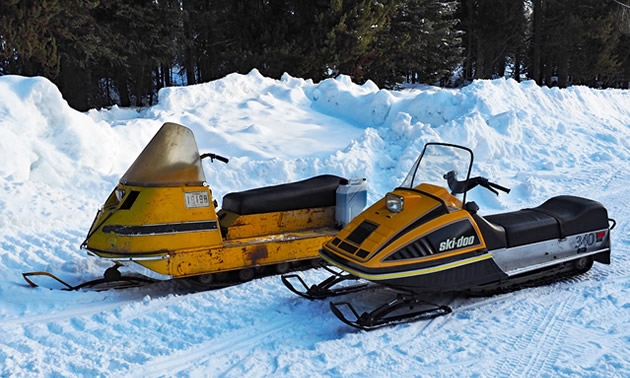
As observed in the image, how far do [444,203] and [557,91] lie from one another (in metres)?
10.3

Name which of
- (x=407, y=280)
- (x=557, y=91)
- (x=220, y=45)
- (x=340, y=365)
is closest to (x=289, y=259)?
(x=407, y=280)

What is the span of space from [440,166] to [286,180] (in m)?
4.12

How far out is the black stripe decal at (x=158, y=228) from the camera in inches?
176

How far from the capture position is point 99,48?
49.1 ft

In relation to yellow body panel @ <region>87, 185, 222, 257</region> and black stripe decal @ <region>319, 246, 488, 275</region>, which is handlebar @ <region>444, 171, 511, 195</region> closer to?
black stripe decal @ <region>319, 246, 488, 275</region>

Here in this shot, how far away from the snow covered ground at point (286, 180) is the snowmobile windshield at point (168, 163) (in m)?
1.00

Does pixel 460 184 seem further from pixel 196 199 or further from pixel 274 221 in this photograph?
pixel 196 199

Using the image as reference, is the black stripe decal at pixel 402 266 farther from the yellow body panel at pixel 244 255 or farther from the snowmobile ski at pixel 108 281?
the snowmobile ski at pixel 108 281

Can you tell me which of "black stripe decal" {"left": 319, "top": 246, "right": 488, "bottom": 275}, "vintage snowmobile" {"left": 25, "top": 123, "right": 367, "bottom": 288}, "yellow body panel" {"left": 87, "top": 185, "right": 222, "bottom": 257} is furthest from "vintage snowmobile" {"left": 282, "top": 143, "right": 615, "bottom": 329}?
"yellow body panel" {"left": 87, "top": 185, "right": 222, "bottom": 257}

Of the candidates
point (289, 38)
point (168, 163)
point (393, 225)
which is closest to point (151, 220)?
point (168, 163)

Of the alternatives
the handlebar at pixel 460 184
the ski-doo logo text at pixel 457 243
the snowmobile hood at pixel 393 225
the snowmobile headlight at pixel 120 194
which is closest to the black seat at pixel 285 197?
the snowmobile headlight at pixel 120 194

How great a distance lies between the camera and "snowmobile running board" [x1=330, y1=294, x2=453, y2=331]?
12.5 ft

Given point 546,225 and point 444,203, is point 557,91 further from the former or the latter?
point 444,203

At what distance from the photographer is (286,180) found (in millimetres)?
8305
